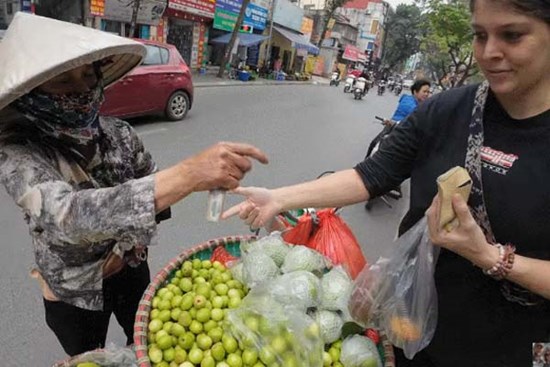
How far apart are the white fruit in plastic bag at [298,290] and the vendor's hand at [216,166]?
0.54 meters

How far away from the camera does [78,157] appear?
1452 mm

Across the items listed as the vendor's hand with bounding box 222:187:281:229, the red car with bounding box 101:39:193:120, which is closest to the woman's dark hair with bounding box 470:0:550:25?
the vendor's hand with bounding box 222:187:281:229

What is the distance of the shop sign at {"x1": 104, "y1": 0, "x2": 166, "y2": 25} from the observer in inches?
532

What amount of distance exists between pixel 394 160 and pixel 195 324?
962mm

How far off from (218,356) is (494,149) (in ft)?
3.66

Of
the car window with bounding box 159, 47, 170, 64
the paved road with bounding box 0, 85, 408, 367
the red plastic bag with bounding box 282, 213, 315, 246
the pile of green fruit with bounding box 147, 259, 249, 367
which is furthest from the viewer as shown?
the car window with bounding box 159, 47, 170, 64

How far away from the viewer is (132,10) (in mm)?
14133

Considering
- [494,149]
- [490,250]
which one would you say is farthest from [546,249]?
[494,149]

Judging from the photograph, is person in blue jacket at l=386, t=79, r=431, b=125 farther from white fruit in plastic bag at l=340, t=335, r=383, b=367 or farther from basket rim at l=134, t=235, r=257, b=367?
white fruit in plastic bag at l=340, t=335, r=383, b=367

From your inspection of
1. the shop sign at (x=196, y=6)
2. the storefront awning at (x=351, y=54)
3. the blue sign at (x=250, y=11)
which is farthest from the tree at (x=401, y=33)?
the shop sign at (x=196, y=6)

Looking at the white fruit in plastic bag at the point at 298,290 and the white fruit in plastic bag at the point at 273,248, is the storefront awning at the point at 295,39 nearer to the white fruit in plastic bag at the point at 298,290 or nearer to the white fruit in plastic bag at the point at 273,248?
the white fruit in plastic bag at the point at 273,248

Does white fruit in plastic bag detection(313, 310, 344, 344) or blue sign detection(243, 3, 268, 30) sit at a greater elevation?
blue sign detection(243, 3, 268, 30)

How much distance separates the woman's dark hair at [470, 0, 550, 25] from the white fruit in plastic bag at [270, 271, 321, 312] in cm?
107

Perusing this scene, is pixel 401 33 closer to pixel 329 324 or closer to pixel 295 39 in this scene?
pixel 295 39
